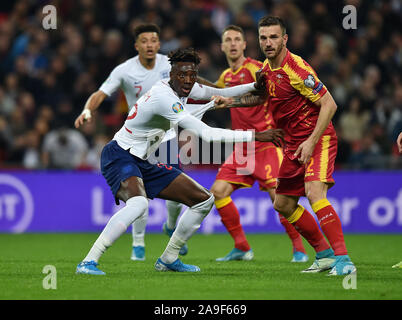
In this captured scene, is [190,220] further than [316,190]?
Yes

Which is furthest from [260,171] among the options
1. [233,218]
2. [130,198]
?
[130,198]

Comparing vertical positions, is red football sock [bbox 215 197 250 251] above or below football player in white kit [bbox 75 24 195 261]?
below

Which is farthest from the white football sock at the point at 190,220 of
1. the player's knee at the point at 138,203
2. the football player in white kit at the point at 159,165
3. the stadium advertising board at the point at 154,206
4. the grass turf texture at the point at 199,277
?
the stadium advertising board at the point at 154,206

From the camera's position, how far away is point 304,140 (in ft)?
24.0

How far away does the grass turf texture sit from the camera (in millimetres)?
5801

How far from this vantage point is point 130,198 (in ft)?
22.8

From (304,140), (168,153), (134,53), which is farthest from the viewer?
(134,53)

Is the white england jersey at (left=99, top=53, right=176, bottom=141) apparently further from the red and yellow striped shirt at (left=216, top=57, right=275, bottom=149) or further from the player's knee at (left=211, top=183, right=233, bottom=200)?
the player's knee at (left=211, top=183, right=233, bottom=200)

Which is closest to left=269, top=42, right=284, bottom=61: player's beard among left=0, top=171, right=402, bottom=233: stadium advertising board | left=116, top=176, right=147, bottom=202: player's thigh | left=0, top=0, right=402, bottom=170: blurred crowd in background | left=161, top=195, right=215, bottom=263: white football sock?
left=161, top=195, right=215, bottom=263: white football sock

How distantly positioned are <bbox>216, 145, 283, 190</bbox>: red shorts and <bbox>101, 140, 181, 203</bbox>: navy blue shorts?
196 cm

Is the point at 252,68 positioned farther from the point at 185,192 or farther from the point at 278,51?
the point at 185,192

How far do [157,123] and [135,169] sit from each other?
19.8 inches

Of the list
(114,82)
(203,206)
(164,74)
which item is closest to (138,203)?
(203,206)

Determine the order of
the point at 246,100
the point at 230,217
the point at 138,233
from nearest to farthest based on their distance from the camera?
the point at 246,100 → the point at 138,233 → the point at 230,217
